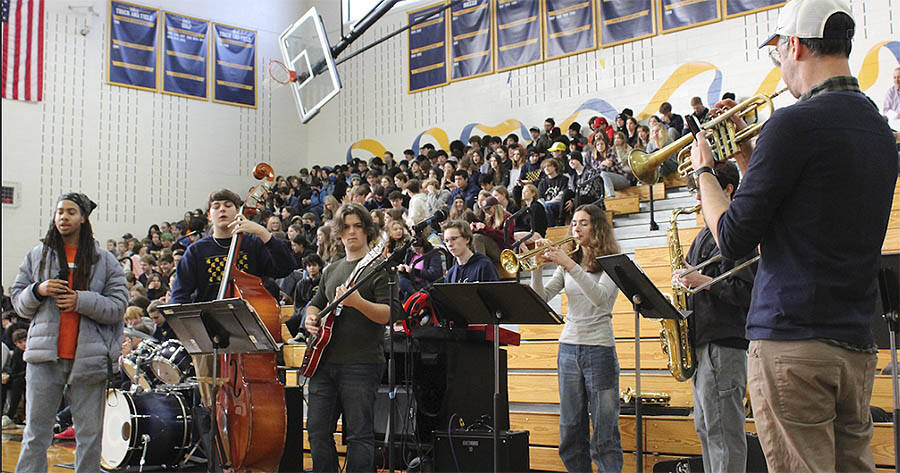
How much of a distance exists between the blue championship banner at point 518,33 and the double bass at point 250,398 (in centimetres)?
1199

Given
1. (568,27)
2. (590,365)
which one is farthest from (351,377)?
(568,27)

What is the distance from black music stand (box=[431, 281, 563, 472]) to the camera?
4.20 meters

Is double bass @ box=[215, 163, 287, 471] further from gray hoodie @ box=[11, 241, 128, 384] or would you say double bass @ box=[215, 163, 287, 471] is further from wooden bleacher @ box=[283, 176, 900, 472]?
wooden bleacher @ box=[283, 176, 900, 472]

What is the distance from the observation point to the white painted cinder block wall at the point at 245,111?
47.4 ft

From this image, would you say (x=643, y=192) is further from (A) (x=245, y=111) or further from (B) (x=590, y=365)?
(A) (x=245, y=111)

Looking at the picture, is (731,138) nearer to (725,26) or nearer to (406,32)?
(725,26)

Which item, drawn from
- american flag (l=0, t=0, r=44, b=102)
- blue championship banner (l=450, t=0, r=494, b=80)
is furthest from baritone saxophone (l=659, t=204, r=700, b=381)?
american flag (l=0, t=0, r=44, b=102)

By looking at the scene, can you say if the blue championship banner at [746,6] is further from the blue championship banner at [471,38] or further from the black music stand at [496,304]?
the black music stand at [496,304]

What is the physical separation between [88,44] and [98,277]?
14813mm

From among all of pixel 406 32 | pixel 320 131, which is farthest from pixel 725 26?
pixel 320 131

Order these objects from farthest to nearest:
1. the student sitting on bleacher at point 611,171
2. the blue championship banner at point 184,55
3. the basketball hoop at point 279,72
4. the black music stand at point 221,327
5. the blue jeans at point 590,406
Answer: the blue championship banner at point 184,55 < the basketball hoop at point 279,72 < the student sitting on bleacher at point 611,171 < the blue jeans at point 590,406 < the black music stand at point 221,327

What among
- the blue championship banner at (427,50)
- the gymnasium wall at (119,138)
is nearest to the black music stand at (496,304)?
the blue championship banner at (427,50)

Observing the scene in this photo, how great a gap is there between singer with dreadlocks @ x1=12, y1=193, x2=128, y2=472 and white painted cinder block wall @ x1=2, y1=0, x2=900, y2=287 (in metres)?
11.2

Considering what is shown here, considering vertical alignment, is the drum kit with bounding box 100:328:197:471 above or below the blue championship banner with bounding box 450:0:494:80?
below
